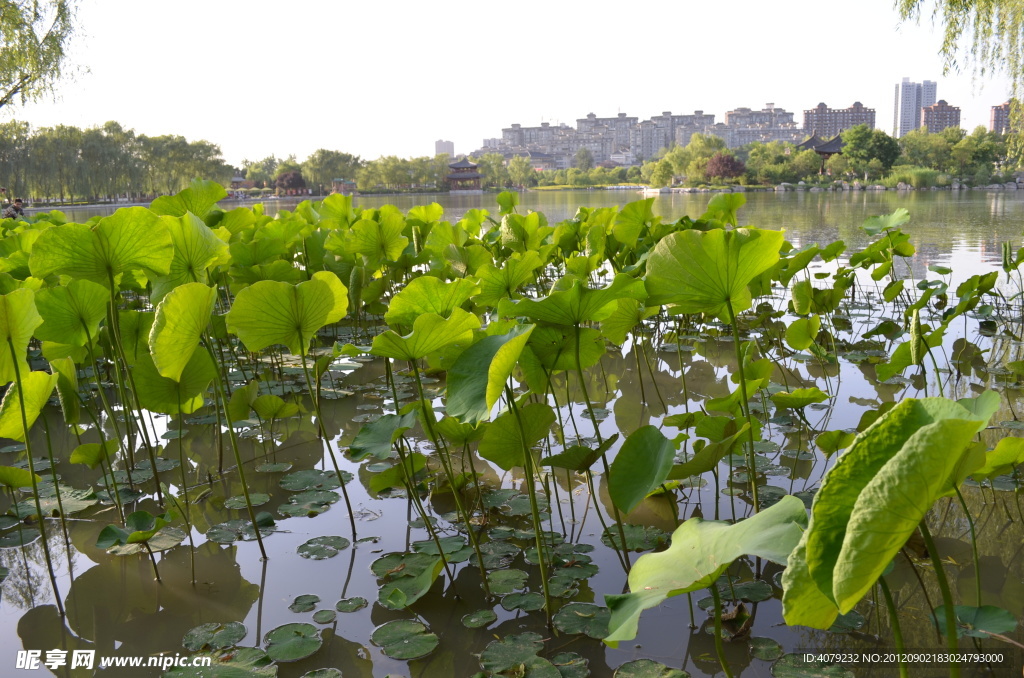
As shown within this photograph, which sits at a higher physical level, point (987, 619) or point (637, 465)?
point (637, 465)

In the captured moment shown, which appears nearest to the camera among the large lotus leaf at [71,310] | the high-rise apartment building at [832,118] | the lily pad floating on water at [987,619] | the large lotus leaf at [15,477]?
the lily pad floating on water at [987,619]

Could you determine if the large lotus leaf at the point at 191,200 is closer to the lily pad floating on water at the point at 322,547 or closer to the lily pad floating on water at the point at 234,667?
the lily pad floating on water at the point at 322,547

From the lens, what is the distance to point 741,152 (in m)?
56.2

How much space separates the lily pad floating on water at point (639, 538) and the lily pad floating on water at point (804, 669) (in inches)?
14.6

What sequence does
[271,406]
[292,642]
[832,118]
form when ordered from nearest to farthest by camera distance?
[292,642] → [271,406] → [832,118]

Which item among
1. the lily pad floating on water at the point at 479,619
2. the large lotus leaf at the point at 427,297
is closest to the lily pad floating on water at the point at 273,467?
the large lotus leaf at the point at 427,297

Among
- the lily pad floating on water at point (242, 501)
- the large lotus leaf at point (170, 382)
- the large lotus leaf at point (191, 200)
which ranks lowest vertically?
the lily pad floating on water at point (242, 501)

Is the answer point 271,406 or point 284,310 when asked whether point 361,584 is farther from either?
point 271,406

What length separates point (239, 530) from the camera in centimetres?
150

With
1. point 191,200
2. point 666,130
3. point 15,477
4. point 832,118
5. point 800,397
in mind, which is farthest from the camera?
point 666,130

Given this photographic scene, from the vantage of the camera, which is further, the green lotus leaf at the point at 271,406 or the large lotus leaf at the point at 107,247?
the green lotus leaf at the point at 271,406

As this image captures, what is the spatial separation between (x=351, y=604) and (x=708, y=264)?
80 cm

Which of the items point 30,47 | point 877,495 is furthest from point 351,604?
point 30,47

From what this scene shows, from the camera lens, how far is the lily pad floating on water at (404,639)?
1062 millimetres
